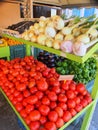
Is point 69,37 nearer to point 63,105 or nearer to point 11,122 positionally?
point 63,105

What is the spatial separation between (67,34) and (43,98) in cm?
55

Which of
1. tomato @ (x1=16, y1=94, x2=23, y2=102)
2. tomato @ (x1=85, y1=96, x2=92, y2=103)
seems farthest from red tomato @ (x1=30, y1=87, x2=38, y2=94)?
tomato @ (x1=85, y1=96, x2=92, y2=103)

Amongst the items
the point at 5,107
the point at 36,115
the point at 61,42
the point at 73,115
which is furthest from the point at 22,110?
the point at 5,107

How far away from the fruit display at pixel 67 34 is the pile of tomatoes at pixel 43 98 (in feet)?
1.24

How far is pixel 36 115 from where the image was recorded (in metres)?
1.14

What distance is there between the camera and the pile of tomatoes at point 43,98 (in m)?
1.15

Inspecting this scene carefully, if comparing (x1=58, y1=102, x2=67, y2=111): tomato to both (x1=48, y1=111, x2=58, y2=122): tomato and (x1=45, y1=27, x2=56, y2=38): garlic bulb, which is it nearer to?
(x1=48, y1=111, x2=58, y2=122): tomato

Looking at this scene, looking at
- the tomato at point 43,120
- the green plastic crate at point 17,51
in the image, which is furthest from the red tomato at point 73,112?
the green plastic crate at point 17,51

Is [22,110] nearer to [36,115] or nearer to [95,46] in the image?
[36,115]

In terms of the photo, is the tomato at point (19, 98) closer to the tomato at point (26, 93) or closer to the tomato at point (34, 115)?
the tomato at point (26, 93)

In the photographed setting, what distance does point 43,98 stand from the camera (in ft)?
4.11

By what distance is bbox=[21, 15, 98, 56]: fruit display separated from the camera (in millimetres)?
1033

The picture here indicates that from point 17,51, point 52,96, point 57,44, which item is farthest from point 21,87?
point 17,51

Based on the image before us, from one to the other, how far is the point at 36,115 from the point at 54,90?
0.26 m
